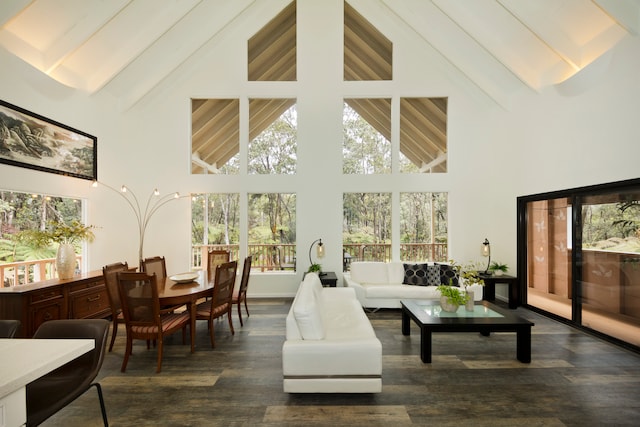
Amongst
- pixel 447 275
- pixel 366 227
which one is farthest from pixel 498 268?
pixel 366 227

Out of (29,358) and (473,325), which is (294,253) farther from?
(29,358)

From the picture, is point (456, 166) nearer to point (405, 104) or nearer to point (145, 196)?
point (405, 104)

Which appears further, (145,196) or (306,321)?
(145,196)

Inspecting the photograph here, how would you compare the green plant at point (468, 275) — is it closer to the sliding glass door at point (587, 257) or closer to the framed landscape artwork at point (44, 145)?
the sliding glass door at point (587, 257)

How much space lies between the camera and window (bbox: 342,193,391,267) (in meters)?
6.05

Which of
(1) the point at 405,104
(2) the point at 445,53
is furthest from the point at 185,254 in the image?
(2) the point at 445,53

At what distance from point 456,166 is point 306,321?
488 cm

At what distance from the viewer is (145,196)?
5750 millimetres

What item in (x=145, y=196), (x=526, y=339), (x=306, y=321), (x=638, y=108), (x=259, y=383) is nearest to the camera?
(x=306, y=321)

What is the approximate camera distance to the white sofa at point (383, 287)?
4773 mm

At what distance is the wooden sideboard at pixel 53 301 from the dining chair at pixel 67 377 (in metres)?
1.38

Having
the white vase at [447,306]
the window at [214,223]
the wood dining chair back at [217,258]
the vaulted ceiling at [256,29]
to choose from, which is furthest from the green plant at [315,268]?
the vaulted ceiling at [256,29]

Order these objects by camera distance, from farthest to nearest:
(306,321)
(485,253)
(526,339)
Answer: (485,253) → (526,339) → (306,321)

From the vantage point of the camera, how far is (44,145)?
3.97 metres
